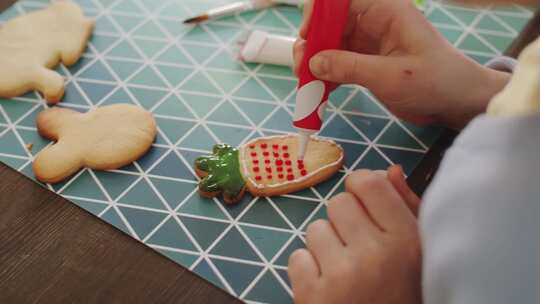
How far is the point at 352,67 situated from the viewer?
579 millimetres

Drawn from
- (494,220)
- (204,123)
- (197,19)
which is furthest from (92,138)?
(494,220)

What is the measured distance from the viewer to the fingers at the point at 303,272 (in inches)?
19.3

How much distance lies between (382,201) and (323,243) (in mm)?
66

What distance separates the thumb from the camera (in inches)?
21.8

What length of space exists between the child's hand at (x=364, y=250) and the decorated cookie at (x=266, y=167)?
9 centimetres

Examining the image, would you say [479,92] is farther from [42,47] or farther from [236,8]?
[42,47]

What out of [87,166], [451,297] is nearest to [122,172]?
[87,166]

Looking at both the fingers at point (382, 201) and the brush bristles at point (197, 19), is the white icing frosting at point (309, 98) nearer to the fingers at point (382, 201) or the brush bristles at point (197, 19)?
the fingers at point (382, 201)

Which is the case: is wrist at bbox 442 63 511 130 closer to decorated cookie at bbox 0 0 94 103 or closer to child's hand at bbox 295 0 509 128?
child's hand at bbox 295 0 509 128

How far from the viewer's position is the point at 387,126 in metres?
0.68

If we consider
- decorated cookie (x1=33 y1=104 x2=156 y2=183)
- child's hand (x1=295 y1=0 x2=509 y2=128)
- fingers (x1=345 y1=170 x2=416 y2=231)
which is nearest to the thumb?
child's hand (x1=295 y1=0 x2=509 y2=128)

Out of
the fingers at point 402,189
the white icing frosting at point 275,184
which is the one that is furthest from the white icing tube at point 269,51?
the fingers at point 402,189

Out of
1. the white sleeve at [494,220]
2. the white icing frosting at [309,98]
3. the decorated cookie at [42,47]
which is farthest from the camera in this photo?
the decorated cookie at [42,47]

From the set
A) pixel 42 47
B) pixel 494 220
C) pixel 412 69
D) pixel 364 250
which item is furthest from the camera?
pixel 42 47
